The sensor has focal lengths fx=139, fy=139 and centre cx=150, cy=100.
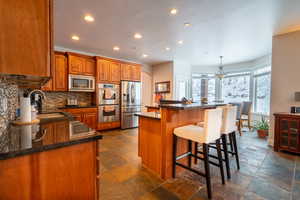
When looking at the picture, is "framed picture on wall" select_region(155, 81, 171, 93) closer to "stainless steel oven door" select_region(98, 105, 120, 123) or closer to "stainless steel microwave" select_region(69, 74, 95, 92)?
"stainless steel oven door" select_region(98, 105, 120, 123)

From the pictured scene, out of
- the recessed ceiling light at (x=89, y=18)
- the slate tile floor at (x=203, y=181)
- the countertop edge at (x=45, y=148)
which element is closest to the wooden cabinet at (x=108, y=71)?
the recessed ceiling light at (x=89, y=18)

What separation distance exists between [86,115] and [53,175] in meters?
3.55

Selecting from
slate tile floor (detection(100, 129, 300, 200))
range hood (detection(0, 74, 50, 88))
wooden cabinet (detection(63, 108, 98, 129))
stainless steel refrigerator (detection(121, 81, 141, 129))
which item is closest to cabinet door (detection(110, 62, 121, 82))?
stainless steel refrigerator (detection(121, 81, 141, 129))

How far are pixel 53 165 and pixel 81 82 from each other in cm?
382

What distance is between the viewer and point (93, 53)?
189 inches

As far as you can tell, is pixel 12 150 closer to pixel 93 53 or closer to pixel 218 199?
pixel 218 199

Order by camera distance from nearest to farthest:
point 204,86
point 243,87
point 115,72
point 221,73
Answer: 1. point 115,72
2. point 243,87
3. point 221,73
4. point 204,86

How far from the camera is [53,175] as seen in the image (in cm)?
97

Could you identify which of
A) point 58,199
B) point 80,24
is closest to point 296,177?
point 58,199

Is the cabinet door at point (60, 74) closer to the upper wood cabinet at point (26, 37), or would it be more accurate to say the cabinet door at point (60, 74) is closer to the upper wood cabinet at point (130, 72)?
the upper wood cabinet at point (130, 72)

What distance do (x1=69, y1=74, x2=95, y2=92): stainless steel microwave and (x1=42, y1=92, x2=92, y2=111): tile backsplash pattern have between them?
47 cm

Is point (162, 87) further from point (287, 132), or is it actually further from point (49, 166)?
point (49, 166)

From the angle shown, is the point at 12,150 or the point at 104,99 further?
the point at 104,99

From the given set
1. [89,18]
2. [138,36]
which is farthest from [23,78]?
[138,36]
